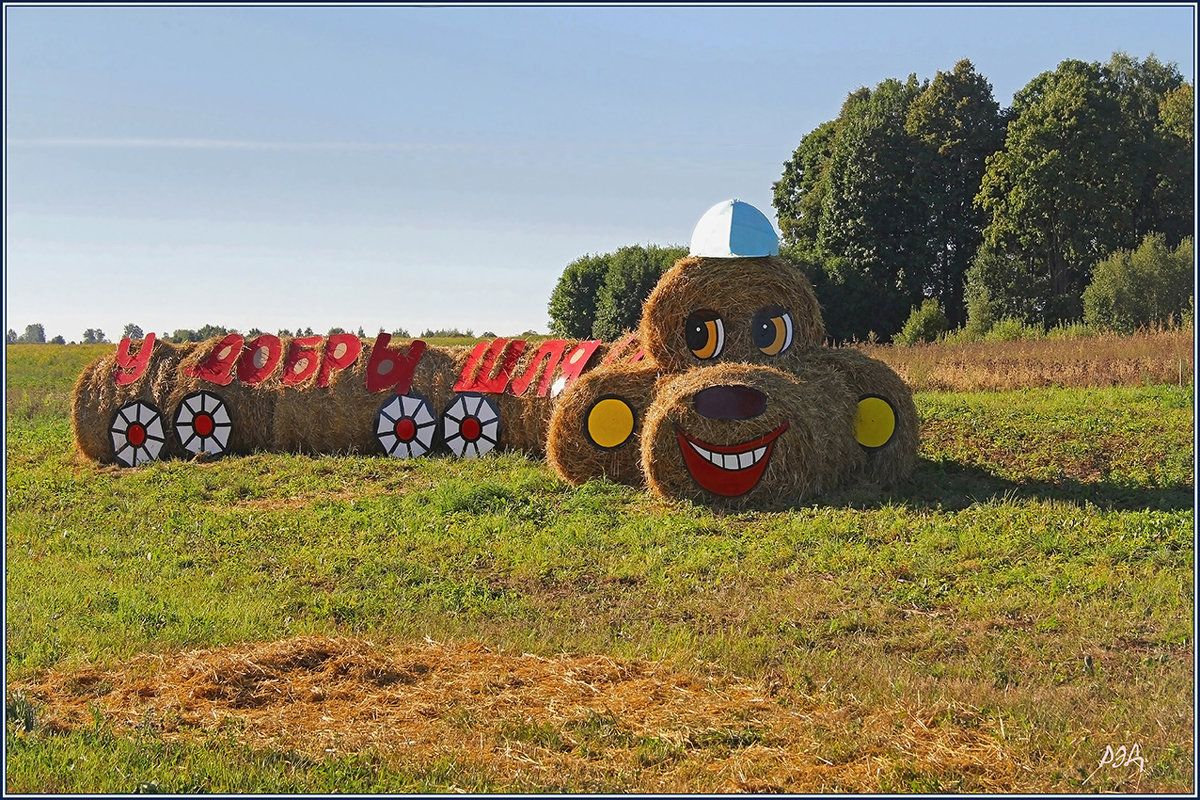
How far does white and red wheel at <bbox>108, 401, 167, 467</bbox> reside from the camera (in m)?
16.8

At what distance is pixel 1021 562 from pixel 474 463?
7.82 meters

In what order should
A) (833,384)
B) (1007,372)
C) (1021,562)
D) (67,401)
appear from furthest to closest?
1. (67,401)
2. (1007,372)
3. (833,384)
4. (1021,562)

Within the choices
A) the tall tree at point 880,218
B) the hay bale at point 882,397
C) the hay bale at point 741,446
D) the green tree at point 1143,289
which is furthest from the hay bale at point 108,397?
the tall tree at point 880,218

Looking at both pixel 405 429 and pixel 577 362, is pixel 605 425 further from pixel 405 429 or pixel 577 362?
pixel 405 429

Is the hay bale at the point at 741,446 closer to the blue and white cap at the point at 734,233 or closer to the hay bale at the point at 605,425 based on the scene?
the hay bale at the point at 605,425

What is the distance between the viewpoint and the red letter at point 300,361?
657 inches

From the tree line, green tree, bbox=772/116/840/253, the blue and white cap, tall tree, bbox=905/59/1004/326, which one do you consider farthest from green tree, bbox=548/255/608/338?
the blue and white cap

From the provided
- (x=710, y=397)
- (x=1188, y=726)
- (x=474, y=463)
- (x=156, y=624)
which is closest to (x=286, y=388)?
(x=474, y=463)

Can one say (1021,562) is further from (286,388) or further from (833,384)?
(286,388)

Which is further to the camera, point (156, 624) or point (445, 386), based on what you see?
point (445, 386)

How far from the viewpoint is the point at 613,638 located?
7.33 m

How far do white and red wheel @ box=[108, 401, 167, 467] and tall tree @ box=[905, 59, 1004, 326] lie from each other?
1239 inches

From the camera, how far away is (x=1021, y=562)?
8.77 m

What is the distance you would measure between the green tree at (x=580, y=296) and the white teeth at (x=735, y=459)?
33858 millimetres
